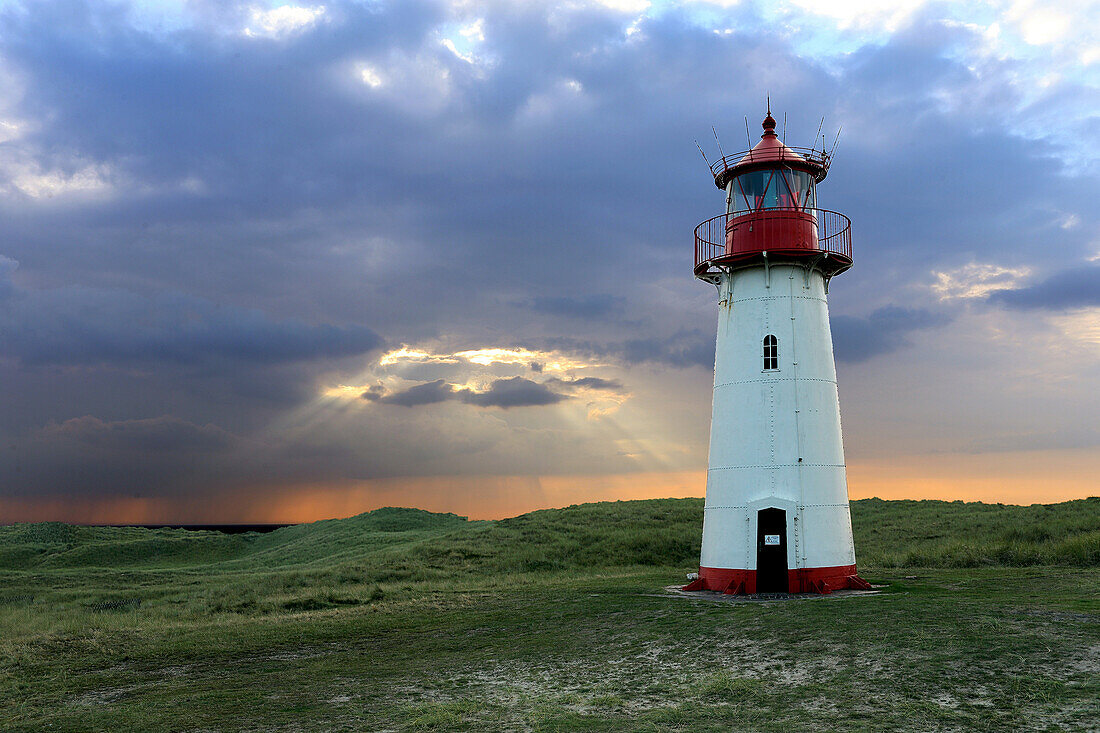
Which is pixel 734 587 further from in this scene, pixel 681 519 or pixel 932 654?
pixel 681 519

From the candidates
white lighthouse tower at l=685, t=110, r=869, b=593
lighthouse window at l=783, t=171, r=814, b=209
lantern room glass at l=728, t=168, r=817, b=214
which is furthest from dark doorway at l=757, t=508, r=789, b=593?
lighthouse window at l=783, t=171, r=814, b=209

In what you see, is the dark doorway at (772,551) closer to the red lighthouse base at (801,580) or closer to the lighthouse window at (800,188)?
the red lighthouse base at (801,580)

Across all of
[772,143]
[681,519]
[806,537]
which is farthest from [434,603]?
[681,519]

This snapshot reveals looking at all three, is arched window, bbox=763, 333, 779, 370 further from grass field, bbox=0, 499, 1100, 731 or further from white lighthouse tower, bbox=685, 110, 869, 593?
grass field, bbox=0, 499, 1100, 731

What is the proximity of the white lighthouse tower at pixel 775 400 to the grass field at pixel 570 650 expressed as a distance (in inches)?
82.8

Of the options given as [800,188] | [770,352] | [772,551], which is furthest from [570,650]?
[800,188]

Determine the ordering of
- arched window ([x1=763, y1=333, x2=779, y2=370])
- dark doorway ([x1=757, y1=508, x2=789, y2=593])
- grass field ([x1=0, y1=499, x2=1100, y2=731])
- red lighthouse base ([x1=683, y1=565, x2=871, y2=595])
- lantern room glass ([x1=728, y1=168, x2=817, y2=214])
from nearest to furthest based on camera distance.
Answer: grass field ([x1=0, y1=499, x2=1100, y2=731]) < red lighthouse base ([x1=683, y1=565, x2=871, y2=595]) < dark doorway ([x1=757, y1=508, x2=789, y2=593]) < arched window ([x1=763, y1=333, x2=779, y2=370]) < lantern room glass ([x1=728, y1=168, x2=817, y2=214])

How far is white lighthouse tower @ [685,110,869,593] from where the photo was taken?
70.8ft

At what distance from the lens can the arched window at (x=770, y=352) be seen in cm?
2217

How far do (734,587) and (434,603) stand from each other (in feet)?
30.2

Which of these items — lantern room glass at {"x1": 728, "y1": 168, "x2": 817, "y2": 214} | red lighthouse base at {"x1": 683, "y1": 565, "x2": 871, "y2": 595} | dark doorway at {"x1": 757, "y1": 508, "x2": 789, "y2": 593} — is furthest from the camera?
lantern room glass at {"x1": 728, "y1": 168, "x2": 817, "y2": 214}

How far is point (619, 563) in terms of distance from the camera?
36219 millimetres

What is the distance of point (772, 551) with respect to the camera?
21750 mm

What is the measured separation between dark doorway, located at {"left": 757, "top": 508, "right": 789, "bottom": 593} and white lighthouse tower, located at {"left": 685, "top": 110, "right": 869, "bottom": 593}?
0.09 feet
